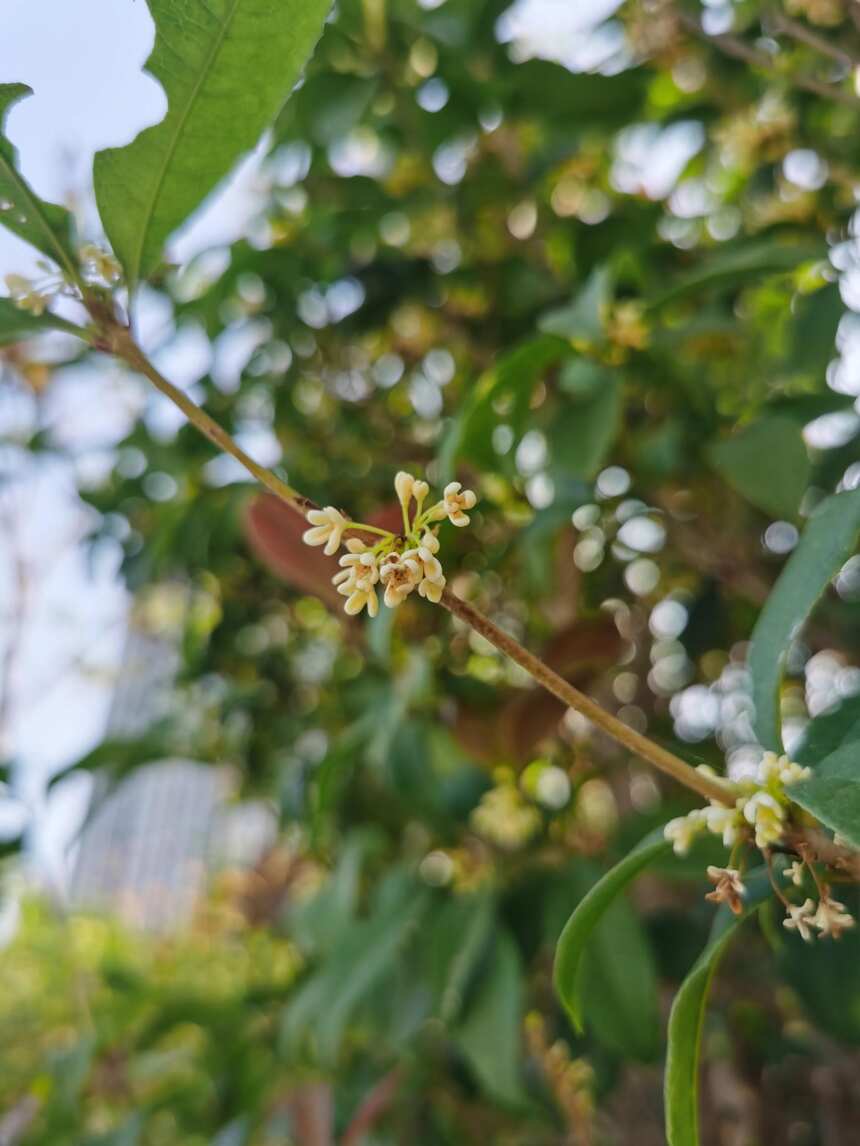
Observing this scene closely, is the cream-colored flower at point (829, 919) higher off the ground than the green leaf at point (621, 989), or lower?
higher

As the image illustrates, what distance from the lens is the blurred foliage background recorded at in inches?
29.7

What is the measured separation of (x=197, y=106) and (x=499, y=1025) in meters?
0.60

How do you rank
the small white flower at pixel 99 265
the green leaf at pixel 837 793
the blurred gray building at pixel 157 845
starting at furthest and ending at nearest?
1. the blurred gray building at pixel 157 845
2. the small white flower at pixel 99 265
3. the green leaf at pixel 837 793

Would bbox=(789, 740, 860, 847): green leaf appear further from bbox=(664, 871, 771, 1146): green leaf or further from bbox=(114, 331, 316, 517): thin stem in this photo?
bbox=(114, 331, 316, 517): thin stem

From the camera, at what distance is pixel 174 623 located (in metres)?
1.70

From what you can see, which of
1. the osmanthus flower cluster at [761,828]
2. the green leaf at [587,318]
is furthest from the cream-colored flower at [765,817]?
the green leaf at [587,318]

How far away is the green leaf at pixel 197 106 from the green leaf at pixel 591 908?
31 centimetres

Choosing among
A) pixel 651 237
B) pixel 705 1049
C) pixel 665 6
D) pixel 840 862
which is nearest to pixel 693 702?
pixel 705 1049

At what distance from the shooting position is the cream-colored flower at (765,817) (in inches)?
14.1

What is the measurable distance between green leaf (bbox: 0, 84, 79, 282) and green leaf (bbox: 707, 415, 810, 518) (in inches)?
17.0

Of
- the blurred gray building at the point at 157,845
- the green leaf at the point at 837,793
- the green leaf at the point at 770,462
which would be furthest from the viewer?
the blurred gray building at the point at 157,845

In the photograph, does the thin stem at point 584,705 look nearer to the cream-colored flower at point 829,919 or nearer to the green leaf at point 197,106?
the cream-colored flower at point 829,919

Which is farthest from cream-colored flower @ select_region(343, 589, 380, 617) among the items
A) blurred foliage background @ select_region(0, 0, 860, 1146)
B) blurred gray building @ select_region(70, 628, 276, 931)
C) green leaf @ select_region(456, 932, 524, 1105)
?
blurred gray building @ select_region(70, 628, 276, 931)

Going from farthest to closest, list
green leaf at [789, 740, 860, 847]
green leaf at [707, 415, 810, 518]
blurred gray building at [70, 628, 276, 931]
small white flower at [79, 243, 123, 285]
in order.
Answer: blurred gray building at [70, 628, 276, 931], green leaf at [707, 415, 810, 518], small white flower at [79, 243, 123, 285], green leaf at [789, 740, 860, 847]
